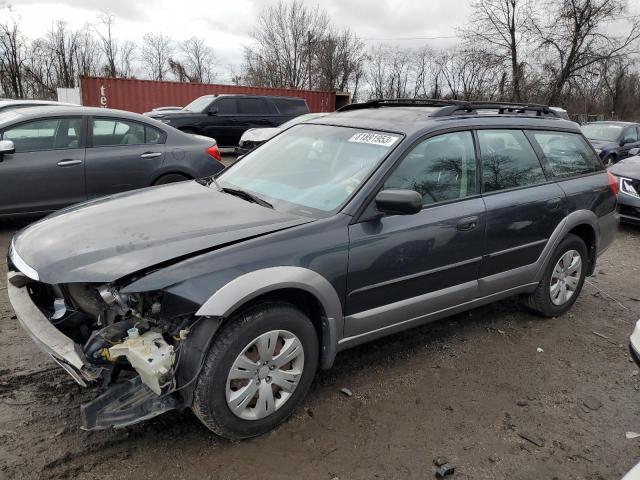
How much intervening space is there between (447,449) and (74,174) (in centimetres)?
533

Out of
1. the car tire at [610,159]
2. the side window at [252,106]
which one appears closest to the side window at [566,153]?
the car tire at [610,159]

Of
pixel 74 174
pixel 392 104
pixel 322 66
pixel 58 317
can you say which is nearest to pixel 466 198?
pixel 392 104

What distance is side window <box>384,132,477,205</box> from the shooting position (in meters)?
3.34

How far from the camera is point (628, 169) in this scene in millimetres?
8227

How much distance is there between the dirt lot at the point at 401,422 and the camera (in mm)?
2598

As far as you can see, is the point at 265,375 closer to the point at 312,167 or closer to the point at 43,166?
the point at 312,167

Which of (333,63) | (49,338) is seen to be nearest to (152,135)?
(49,338)

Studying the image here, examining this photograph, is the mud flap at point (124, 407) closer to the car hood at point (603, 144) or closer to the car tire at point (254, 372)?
the car tire at point (254, 372)

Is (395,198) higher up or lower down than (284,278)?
higher up

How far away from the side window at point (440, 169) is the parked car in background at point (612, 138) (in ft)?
36.2

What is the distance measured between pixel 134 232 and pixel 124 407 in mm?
915

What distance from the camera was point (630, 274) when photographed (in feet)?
20.2

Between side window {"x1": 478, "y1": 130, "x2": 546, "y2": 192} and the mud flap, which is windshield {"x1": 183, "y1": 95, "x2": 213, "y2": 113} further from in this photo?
the mud flap

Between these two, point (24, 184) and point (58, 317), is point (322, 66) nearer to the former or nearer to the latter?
point (24, 184)
